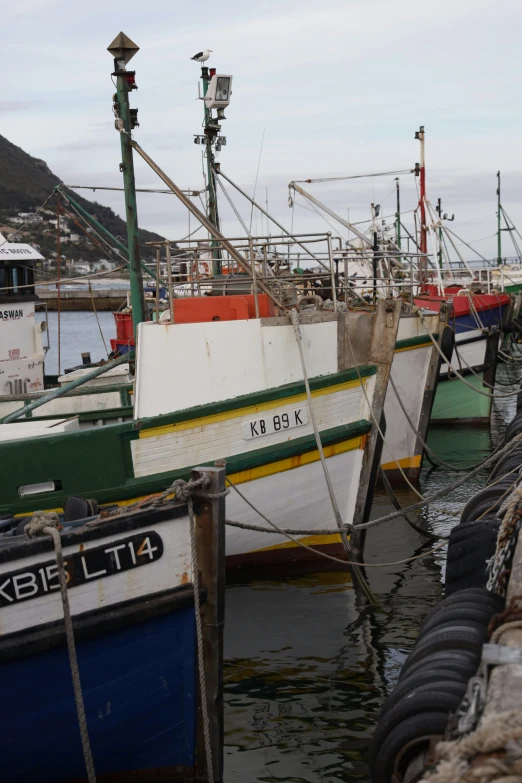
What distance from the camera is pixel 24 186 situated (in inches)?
4850

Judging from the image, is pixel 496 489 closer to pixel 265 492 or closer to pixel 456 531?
pixel 456 531

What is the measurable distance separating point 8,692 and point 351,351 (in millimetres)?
5190

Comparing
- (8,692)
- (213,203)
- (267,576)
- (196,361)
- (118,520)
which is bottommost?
(267,576)

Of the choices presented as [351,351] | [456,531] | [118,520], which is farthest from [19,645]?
[351,351]

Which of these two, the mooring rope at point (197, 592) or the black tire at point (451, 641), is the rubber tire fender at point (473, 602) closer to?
the black tire at point (451, 641)

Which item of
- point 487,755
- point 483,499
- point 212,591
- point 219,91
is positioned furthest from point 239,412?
point 219,91

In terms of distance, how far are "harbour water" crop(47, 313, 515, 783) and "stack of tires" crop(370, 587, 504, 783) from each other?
179 centimetres

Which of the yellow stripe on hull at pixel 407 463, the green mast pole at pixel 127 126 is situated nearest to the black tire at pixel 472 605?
the green mast pole at pixel 127 126

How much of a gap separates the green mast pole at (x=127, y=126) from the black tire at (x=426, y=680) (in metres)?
6.00

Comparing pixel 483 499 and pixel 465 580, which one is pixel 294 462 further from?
pixel 465 580

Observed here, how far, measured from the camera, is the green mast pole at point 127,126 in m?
9.52

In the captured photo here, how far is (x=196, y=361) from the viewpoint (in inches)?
343

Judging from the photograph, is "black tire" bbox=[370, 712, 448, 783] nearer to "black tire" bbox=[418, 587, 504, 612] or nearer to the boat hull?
"black tire" bbox=[418, 587, 504, 612]

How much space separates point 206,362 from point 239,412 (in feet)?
2.09
